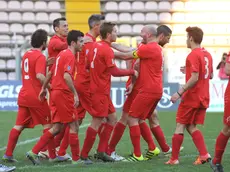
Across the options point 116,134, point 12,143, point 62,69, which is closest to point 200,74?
point 116,134

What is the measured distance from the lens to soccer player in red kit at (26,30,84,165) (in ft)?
26.7

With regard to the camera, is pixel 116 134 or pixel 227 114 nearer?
pixel 227 114

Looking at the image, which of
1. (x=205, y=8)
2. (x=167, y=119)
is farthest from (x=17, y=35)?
(x=167, y=119)

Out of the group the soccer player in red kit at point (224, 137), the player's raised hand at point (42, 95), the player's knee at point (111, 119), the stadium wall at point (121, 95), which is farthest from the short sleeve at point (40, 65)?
the stadium wall at point (121, 95)

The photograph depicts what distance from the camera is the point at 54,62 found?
28.9 feet

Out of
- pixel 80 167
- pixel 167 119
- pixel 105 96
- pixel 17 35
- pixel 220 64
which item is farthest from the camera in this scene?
pixel 17 35

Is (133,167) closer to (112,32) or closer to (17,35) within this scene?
(112,32)

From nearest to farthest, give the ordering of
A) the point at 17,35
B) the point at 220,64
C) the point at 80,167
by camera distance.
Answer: the point at 80,167 < the point at 220,64 < the point at 17,35

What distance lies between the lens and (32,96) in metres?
8.75

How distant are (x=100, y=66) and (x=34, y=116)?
1.12m

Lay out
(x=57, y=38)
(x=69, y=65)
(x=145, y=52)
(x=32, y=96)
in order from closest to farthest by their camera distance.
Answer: (x=69, y=65), (x=145, y=52), (x=32, y=96), (x=57, y=38)

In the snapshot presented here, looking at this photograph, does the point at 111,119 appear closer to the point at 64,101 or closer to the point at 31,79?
the point at 64,101

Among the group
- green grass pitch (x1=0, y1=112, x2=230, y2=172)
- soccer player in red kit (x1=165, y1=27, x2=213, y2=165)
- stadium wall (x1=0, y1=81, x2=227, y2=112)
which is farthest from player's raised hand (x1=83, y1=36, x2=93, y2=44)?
stadium wall (x1=0, y1=81, x2=227, y2=112)

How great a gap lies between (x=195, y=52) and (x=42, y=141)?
2.17 m
